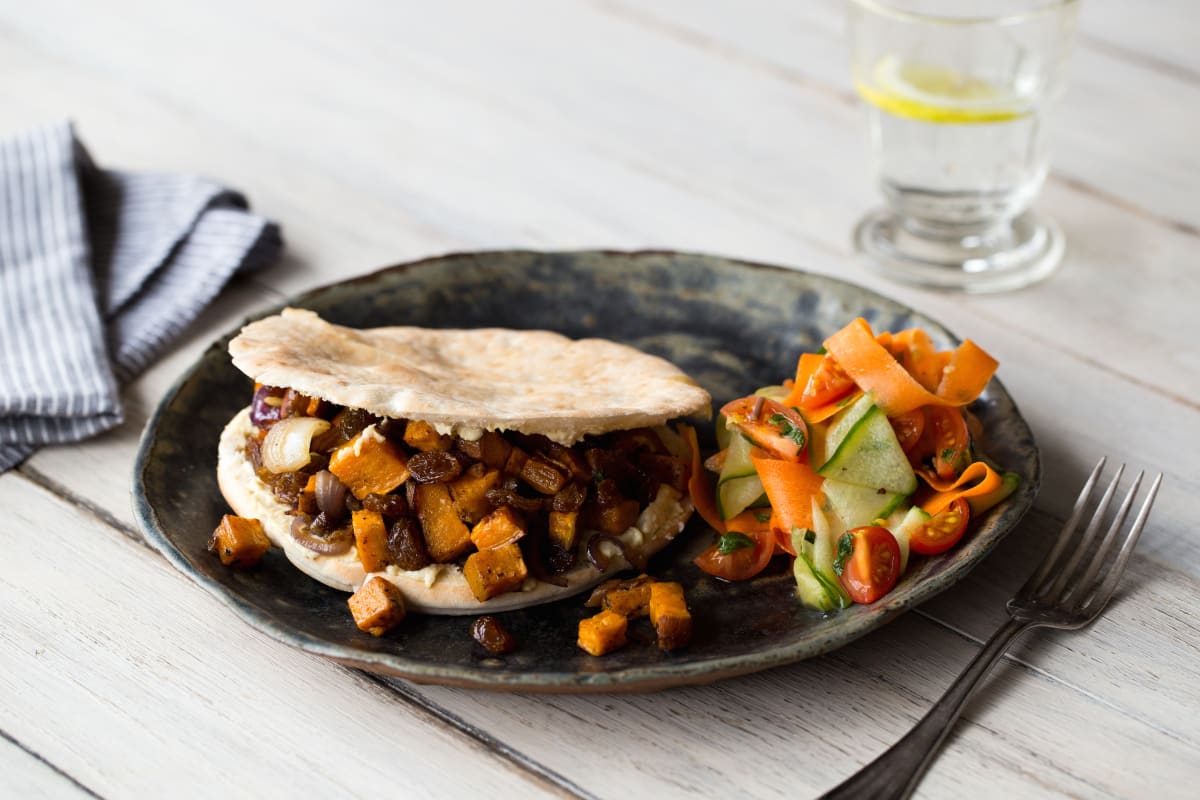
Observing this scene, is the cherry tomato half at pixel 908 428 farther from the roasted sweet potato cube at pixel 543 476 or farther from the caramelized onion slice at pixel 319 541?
the caramelized onion slice at pixel 319 541

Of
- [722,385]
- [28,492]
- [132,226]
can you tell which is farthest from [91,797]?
[132,226]

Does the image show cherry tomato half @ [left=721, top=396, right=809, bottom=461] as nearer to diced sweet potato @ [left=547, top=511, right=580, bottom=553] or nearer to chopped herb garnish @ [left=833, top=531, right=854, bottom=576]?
chopped herb garnish @ [left=833, top=531, right=854, bottom=576]

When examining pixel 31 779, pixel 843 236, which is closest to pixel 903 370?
pixel 843 236

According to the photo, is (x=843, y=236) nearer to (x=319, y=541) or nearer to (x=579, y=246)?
(x=579, y=246)

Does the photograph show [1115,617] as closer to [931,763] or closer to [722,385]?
[931,763]

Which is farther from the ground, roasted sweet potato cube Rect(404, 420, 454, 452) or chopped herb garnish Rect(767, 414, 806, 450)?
chopped herb garnish Rect(767, 414, 806, 450)

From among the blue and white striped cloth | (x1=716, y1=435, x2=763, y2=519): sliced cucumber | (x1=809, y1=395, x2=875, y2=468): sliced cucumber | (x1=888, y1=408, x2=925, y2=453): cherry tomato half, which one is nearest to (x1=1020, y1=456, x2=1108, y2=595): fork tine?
(x1=888, y1=408, x2=925, y2=453): cherry tomato half
